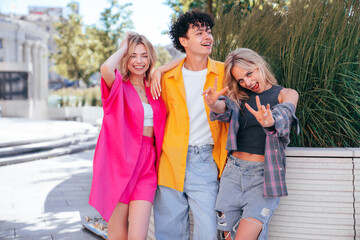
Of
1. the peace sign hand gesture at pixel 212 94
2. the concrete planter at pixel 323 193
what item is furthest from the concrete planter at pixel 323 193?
the peace sign hand gesture at pixel 212 94

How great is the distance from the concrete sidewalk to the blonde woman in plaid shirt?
210 cm

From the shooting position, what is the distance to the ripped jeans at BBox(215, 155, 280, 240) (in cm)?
242

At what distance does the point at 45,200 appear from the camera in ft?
17.9

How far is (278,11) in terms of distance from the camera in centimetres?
410

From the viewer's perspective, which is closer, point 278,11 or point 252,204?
point 252,204

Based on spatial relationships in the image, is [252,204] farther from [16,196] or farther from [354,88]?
[16,196]

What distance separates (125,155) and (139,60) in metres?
0.71

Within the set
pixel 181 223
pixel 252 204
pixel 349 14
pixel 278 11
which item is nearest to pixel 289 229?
pixel 252 204

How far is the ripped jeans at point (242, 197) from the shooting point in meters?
2.42

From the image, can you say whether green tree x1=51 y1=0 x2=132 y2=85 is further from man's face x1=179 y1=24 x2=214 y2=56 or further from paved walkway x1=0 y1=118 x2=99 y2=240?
man's face x1=179 y1=24 x2=214 y2=56

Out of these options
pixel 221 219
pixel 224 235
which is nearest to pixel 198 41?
pixel 221 219

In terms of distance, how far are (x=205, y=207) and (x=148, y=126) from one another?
0.70 m

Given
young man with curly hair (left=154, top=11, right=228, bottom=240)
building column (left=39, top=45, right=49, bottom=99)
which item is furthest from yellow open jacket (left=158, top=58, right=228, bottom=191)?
building column (left=39, top=45, right=49, bottom=99)

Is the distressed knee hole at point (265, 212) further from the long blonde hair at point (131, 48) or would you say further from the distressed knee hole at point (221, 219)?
the long blonde hair at point (131, 48)
